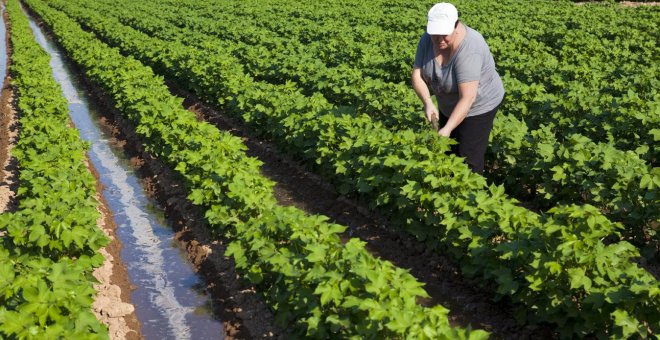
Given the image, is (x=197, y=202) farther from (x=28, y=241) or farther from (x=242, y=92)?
(x=242, y=92)

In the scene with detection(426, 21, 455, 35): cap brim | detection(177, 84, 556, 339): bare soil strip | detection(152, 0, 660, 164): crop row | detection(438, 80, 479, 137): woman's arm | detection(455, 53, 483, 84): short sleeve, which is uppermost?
detection(426, 21, 455, 35): cap brim

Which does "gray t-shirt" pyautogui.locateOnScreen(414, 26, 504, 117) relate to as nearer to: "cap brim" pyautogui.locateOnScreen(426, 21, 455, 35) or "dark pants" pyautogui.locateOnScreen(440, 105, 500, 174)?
"dark pants" pyautogui.locateOnScreen(440, 105, 500, 174)

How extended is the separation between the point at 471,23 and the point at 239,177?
13.8m

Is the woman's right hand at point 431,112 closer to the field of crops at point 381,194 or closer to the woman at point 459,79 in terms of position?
the woman at point 459,79

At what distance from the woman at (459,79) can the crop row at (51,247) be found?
127 inches

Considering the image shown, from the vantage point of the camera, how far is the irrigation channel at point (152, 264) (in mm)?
5605

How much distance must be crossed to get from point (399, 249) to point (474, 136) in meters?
1.40

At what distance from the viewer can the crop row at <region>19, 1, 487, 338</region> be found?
3.81 meters

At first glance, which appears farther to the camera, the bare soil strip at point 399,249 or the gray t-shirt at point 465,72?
the gray t-shirt at point 465,72

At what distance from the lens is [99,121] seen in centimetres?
1300

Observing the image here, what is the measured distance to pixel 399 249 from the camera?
6523mm

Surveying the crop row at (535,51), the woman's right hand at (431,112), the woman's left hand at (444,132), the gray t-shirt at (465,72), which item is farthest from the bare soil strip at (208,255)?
the crop row at (535,51)

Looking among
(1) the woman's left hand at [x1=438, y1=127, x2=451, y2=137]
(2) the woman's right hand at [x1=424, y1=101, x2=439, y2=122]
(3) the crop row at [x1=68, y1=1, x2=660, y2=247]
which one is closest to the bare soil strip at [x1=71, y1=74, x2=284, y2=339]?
(1) the woman's left hand at [x1=438, y1=127, x2=451, y2=137]

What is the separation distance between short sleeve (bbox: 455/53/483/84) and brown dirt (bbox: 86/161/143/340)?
3.44m
